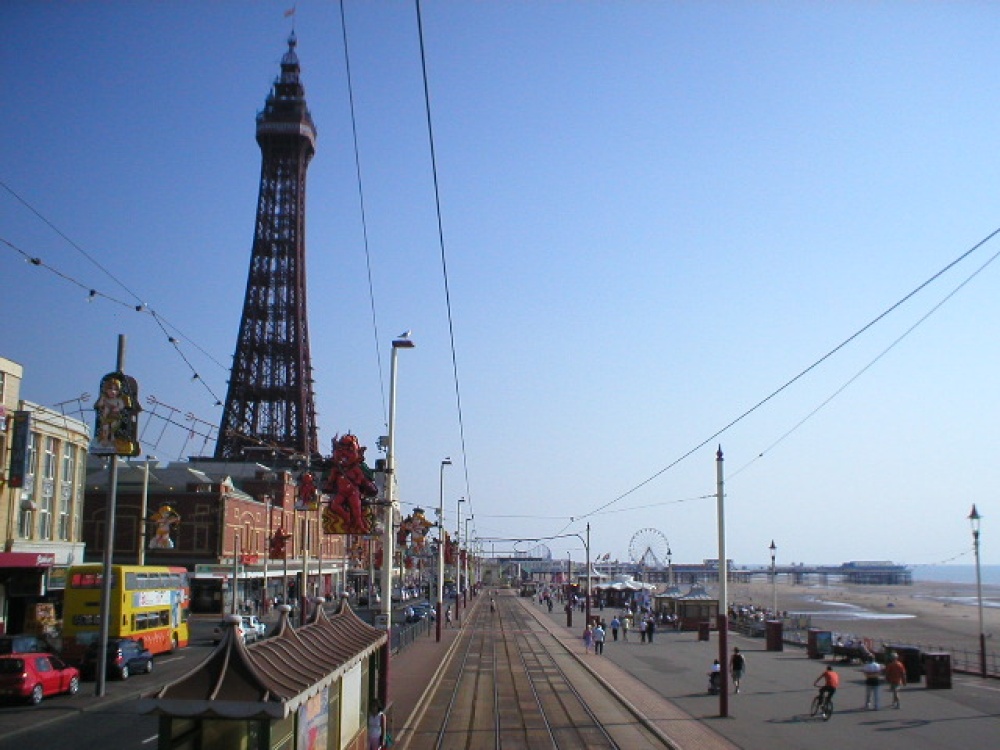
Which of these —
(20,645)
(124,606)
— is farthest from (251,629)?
(20,645)

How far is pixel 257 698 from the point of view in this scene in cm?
1184

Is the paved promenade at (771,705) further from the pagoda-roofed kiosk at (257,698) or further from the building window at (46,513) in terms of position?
the building window at (46,513)

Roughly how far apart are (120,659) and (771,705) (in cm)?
2130

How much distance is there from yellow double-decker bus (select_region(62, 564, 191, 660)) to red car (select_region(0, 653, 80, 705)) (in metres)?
3.82

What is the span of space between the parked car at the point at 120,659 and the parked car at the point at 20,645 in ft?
8.02

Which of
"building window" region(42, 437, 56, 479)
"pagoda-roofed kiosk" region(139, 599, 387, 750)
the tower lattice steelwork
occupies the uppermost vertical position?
the tower lattice steelwork

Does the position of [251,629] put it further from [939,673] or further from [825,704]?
[939,673]

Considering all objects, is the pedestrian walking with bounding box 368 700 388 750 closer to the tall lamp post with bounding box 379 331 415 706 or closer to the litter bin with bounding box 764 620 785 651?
the tall lamp post with bounding box 379 331 415 706

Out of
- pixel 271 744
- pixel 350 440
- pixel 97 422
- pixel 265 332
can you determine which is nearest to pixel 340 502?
pixel 350 440

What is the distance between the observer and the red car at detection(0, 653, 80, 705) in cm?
2619

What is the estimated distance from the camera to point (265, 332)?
12288cm

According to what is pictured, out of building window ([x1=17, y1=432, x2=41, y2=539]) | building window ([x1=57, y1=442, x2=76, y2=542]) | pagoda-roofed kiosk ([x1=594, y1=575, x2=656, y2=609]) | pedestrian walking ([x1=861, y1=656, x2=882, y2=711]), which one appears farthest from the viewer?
pagoda-roofed kiosk ([x1=594, y1=575, x2=656, y2=609])

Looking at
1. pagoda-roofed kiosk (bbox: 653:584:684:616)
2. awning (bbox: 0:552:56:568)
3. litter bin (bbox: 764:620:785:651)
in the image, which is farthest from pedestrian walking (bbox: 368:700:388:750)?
pagoda-roofed kiosk (bbox: 653:584:684:616)

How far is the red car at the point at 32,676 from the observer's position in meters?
26.2
